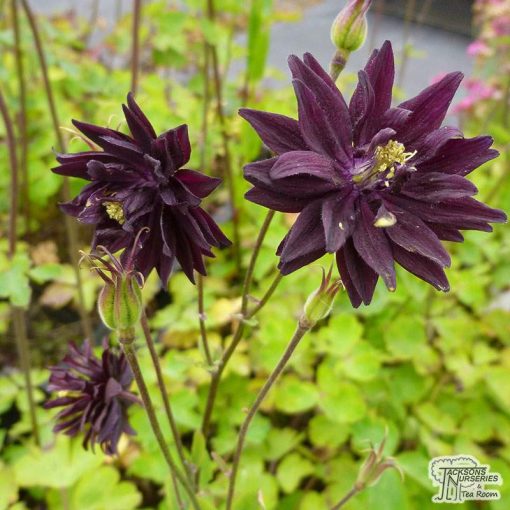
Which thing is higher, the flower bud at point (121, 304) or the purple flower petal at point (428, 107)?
the purple flower petal at point (428, 107)

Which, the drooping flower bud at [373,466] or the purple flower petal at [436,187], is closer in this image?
the purple flower petal at [436,187]

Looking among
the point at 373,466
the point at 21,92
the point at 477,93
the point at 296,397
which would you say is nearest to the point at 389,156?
the point at 373,466

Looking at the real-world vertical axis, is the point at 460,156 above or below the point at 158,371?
above

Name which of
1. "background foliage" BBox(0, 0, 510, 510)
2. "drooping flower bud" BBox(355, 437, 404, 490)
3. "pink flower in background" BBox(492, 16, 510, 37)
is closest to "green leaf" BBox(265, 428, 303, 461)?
"background foliage" BBox(0, 0, 510, 510)

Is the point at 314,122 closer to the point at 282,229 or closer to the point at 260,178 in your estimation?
the point at 260,178

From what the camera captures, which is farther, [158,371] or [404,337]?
[404,337]

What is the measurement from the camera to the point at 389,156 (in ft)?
1.52

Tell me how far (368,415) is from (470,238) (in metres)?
0.56

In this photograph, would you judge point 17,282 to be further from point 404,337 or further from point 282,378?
point 404,337

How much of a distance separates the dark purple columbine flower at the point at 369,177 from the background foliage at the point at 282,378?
0.39 m

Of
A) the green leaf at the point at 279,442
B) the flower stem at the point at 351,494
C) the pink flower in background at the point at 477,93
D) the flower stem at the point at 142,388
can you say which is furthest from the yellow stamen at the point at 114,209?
the pink flower in background at the point at 477,93

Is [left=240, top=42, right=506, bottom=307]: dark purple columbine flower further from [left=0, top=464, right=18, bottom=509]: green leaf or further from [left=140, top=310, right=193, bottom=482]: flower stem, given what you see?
[left=0, top=464, right=18, bottom=509]: green leaf

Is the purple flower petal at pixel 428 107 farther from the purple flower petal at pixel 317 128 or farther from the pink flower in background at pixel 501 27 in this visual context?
the pink flower in background at pixel 501 27

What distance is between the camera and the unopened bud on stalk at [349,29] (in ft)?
1.89
